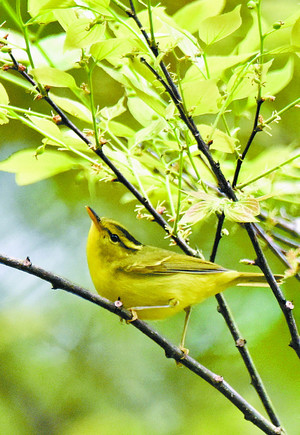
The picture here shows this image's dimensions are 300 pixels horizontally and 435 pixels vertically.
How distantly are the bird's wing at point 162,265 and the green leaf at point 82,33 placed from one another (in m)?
0.74

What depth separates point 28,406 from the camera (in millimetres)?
2508

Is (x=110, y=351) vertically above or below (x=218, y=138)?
below

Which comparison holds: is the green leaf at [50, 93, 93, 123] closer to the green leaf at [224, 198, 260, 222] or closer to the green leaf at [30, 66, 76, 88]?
the green leaf at [30, 66, 76, 88]

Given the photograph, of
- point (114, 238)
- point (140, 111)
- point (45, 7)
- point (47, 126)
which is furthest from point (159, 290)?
point (45, 7)

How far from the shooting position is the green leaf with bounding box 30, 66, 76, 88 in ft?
2.97

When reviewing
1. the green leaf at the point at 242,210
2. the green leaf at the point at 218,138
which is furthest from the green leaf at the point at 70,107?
the green leaf at the point at 242,210

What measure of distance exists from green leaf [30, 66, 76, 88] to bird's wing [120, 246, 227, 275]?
2.26 feet

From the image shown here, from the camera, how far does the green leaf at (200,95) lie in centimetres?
90

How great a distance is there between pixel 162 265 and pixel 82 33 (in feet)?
2.77

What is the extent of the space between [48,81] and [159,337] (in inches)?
20.0

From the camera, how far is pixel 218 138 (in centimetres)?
100

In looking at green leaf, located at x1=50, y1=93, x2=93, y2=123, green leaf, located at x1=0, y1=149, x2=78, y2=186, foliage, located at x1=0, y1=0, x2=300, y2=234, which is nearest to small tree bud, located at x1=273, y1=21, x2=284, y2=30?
foliage, located at x1=0, y1=0, x2=300, y2=234

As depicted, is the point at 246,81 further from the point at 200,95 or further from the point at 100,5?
the point at 100,5

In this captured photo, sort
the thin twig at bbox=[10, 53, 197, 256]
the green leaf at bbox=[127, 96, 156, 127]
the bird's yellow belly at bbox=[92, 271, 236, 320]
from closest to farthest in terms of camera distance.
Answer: the thin twig at bbox=[10, 53, 197, 256]
the green leaf at bbox=[127, 96, 156, 127]
the bird's yellow belly at bbox=[92, 271, 236, 320]
